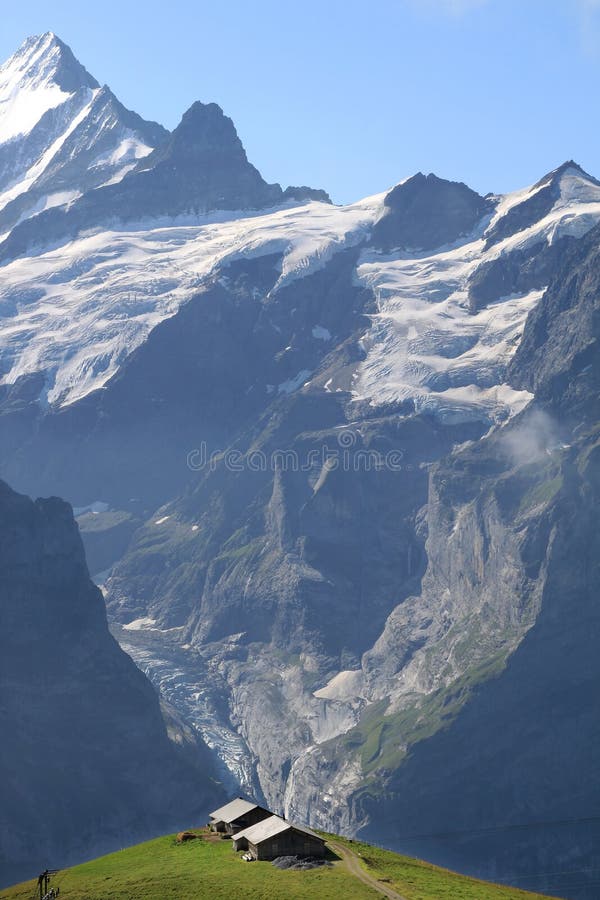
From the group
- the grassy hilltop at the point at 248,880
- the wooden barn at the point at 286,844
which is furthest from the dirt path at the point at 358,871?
the wooden barn at the point at 286,844

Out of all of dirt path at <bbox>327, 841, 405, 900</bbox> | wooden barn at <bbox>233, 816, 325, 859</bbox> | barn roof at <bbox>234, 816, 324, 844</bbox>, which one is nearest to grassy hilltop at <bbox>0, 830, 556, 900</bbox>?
dirt path at <bbox>327, 841, 405, 900</bbox>

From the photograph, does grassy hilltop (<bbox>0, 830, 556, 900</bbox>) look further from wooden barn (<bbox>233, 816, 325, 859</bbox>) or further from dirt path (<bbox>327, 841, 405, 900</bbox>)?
wooden barn (<bbox>233, 816, 325, 859</bbox>)

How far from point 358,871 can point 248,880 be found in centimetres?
1209

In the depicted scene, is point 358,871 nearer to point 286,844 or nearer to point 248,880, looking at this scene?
point 286,844

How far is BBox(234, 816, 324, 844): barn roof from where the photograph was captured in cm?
17788

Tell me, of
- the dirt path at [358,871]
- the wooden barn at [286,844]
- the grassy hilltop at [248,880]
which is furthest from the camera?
the wooden barn at [286,844]

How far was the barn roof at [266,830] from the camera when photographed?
177875 mm

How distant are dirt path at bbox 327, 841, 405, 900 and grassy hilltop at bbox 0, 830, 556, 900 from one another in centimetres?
10

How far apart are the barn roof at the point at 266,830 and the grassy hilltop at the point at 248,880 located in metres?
2.64

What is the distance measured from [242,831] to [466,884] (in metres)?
26.5

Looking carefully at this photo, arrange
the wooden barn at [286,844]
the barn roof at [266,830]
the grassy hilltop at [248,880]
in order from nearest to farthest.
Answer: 1. the grassy hilltop at [248,880]
2. the wooden barn at [286,844]
3. the barn roof at [266,830]

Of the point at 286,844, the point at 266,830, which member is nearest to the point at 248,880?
the point at 286,844

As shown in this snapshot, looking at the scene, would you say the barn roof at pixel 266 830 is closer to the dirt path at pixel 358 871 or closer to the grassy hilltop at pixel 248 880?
the grassy hilltop at pixel 248 880

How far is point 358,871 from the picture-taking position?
17075cm
